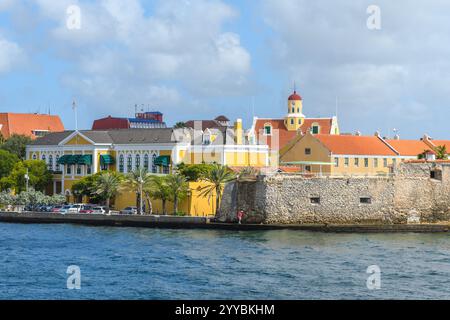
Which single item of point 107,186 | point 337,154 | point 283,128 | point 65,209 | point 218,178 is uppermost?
point 283,128

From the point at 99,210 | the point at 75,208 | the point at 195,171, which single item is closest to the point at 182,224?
the point at 195,171

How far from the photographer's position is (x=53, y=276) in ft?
124

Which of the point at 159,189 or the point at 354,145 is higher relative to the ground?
the point at 354,145

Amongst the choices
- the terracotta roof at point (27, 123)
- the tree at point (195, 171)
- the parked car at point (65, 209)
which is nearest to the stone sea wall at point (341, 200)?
the tree at point (195, 171)

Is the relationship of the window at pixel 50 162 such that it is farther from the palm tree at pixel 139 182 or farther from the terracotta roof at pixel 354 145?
the terracotta roof at pixel 354 145

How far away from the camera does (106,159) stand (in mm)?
74750

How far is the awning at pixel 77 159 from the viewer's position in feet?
245

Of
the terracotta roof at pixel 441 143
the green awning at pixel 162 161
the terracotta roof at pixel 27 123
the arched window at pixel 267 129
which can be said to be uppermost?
the terracotta roof at pixel 27 123

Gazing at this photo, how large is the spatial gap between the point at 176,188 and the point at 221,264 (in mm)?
21919

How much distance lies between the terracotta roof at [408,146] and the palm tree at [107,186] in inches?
969

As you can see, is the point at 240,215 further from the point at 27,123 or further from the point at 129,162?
the point at 27,123

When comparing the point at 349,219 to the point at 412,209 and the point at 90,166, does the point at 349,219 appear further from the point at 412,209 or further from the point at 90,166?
the point at 90,166

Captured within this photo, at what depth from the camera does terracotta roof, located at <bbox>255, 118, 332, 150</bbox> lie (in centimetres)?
8519
